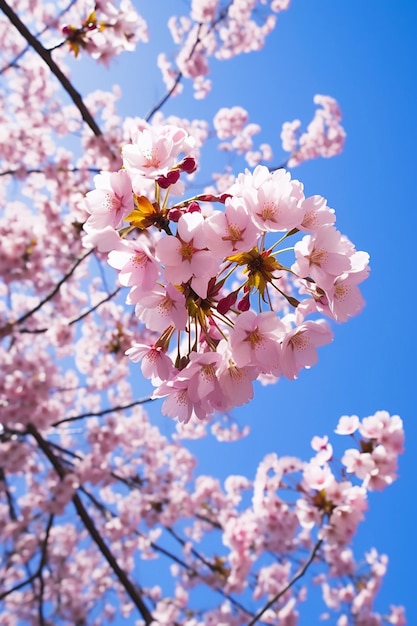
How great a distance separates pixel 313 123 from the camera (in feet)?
33.2

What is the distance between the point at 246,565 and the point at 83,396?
5852 millimetres

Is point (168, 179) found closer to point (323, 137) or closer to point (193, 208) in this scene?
point (193, 208)

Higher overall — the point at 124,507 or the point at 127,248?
the point at 124,507

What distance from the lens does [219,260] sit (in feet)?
4.49

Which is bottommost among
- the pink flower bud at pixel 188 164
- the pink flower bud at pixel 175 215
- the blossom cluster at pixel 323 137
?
the pink flower bud at pixel 175 215

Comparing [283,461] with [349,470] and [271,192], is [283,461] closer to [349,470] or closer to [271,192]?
[349,470]

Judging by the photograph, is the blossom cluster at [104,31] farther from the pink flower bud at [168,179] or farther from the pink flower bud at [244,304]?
the pink flower bud at [244,304]

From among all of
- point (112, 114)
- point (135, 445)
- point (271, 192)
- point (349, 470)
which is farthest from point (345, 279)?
point (112, 114)

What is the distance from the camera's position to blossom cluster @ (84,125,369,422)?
4.26ft

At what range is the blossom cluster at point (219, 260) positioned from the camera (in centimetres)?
130

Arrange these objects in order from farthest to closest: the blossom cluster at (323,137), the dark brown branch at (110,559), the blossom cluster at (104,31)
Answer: the blossom cluster at (323,137) → the dark brown branch at (110,559) → the blossom cluster at (104,31)

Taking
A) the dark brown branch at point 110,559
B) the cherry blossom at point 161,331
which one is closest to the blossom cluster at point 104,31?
the cherry blossom at point 161,331

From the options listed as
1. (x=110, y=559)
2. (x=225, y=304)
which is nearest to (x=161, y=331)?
(x=225, y=304)

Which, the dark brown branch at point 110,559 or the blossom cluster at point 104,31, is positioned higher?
the blossom cluster at point 104,31
